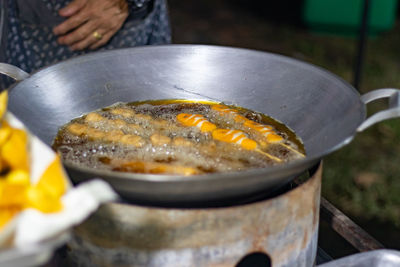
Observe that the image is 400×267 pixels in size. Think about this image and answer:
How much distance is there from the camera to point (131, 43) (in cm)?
199

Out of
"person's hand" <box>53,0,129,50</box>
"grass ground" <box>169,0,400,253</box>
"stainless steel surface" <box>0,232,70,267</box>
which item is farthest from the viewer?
"grass ground" <box>169,0,400,253</box>

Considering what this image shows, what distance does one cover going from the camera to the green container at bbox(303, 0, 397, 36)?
15.4 feet

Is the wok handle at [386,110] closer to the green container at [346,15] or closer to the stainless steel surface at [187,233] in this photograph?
the stainless steel surface at [187,233]

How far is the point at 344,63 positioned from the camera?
440 centimetres

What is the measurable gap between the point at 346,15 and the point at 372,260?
4121mm

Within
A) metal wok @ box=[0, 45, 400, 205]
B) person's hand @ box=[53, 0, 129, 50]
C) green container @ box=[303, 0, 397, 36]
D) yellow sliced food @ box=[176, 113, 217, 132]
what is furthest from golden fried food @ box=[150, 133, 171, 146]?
green container @ box=[303, 0, 397, 36]

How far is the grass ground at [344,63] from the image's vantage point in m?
2.71

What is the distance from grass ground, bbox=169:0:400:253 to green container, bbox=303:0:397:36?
12 cm

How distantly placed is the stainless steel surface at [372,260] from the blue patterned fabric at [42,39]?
50.0 inches

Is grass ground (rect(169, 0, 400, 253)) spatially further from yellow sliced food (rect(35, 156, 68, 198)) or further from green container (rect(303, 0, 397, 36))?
yellow sliced food (rect(35, 156, 68, 198))

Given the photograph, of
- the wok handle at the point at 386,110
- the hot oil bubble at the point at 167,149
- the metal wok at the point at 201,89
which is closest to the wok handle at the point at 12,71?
the metal wok at the point at 201,89

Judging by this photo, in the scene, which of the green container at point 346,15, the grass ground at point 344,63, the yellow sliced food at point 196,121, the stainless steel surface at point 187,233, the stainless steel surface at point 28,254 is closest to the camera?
the stainless steel surface at point 28,254

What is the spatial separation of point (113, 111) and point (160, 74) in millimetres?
206

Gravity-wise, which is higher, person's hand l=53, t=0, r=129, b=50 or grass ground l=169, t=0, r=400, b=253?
person's hand l=53, t=0, r=129, b=50
